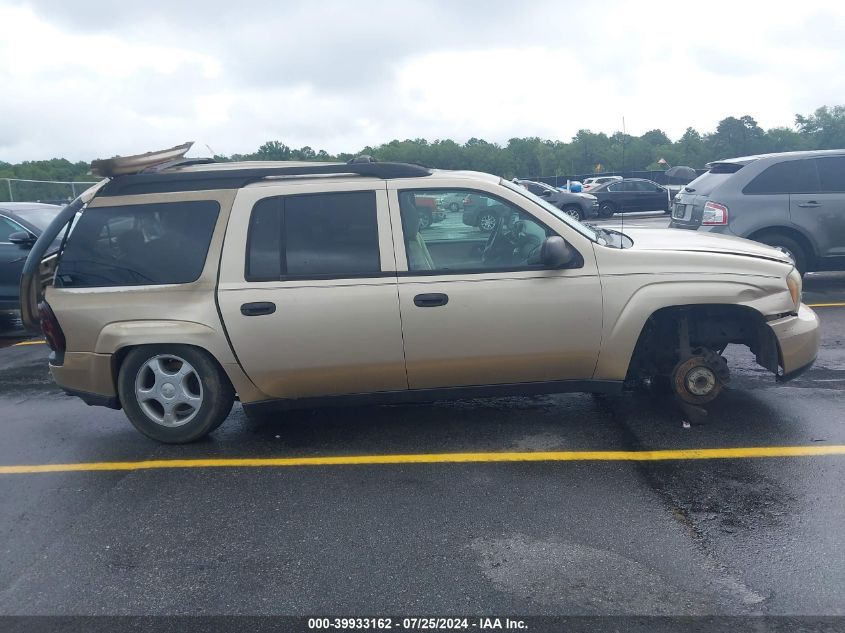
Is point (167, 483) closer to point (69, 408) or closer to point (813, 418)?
point (69, 408)

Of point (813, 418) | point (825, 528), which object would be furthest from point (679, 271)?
point (825, 528)

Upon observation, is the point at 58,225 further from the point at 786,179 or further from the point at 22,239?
the point at 786,179

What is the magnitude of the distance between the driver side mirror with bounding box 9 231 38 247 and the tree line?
4.86 meters

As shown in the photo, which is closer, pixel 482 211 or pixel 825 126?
pixel 482 211

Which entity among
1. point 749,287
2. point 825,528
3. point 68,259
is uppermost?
point 68,259

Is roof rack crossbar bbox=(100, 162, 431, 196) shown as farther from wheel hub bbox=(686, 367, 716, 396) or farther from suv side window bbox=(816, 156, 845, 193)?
suv side window bbox=(816, 156, 845, 193)

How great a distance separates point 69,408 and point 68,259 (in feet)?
5.76

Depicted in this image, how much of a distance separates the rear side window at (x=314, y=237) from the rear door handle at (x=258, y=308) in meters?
0.16

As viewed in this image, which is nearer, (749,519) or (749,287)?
(749,519)

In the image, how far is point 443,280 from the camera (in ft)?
15.1

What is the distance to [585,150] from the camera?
43875mm

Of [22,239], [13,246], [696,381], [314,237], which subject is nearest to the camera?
[314,237]

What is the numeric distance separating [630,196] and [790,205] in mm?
17330

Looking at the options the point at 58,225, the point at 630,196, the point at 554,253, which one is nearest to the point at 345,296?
the point at 554,253
